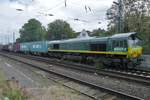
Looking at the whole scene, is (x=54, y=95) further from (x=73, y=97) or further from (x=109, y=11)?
(x=109, y=11)

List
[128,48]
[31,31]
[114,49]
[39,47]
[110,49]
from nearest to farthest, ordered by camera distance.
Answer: [128,48], [114,49], [110,49], [39,47], [31,31]

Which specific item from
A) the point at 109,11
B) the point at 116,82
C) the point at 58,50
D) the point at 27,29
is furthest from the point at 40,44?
the point at 27,29

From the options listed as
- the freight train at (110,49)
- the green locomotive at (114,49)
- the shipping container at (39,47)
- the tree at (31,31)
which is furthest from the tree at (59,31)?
the green locomotive at (114,49)

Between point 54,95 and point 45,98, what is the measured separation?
881 millimetres

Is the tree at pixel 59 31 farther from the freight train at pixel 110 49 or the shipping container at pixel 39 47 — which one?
the freight train at pixel 110 49

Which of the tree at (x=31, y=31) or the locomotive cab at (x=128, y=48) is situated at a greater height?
the tree at (x=31, y=31)

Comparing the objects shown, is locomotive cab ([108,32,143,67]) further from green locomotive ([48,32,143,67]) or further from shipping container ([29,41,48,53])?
shipping container ([29,41,48,53])

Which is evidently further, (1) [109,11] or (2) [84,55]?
(1) [109,11]

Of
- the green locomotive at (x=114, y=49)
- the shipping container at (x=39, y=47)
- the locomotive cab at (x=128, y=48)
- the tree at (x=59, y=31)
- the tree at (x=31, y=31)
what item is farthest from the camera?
the tree at (x=31, y=31)

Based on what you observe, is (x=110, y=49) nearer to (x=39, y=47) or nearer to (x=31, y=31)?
(x=39, y=47)

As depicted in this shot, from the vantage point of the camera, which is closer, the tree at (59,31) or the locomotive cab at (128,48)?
the locomotive cab at (128,48)

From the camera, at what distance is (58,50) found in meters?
42.5

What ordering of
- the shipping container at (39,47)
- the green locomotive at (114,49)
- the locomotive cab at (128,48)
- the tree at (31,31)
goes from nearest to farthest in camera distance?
the locomotive cab at (128,48) → the green locomotive at (114,49) → the shipping container at (39,47) → the tree at (31,31)

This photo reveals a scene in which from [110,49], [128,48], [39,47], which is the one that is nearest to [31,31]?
[39,47]
